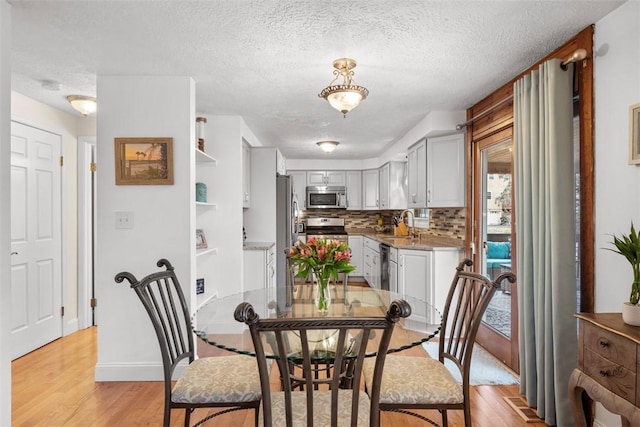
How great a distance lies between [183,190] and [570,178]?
8.32 ft

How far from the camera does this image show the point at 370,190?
7.14 m

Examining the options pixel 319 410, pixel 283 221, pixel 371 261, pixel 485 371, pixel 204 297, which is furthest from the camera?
pixel 371 261

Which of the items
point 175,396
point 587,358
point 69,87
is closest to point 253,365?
point 175,396

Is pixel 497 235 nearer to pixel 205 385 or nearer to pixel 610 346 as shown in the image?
pixel 610 346

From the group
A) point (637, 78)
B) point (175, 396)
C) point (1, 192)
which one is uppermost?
point (637, 78)

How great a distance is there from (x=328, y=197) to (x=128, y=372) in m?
4.79

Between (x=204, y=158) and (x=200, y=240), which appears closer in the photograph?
(x=204, y=158)

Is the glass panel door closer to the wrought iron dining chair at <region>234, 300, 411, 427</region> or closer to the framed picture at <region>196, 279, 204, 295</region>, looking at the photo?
the wrought iron dining chair at <region>234, 300, 411, 427</region>

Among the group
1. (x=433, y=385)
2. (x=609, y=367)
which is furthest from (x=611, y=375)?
(x=433, y=385)

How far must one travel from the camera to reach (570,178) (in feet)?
7.38

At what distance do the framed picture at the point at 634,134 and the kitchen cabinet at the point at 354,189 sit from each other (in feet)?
17.8

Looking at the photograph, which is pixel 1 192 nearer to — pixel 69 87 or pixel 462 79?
pixel 69 87

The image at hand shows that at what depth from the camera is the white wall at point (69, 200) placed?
12.8ft

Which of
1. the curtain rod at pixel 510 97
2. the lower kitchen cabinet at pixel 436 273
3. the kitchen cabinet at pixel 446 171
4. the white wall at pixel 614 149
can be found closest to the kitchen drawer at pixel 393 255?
the lower kitchen cabinet at pixel 436 273
